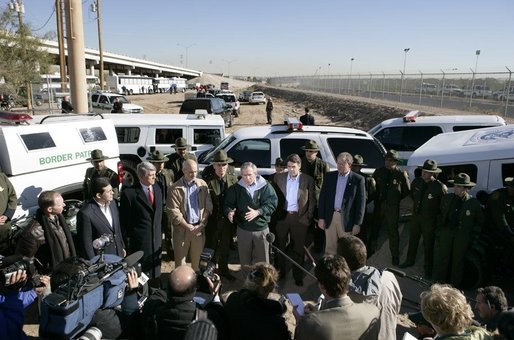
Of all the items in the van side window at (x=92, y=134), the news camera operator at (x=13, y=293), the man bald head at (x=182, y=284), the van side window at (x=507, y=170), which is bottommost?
the news camera operator at (x=13, y=293)

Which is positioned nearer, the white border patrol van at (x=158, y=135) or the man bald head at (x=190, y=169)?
the man bald head at (x=190, y=169)

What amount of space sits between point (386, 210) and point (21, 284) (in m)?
5.17

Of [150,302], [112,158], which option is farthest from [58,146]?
[150,302]

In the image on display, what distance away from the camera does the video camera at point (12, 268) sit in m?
3.11

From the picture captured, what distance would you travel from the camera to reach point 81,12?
15.4m

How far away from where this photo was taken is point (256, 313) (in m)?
2.75

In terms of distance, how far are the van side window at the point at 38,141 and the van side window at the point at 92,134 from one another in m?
0.68

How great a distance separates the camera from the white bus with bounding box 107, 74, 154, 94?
55750mm

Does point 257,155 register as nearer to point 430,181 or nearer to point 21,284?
point 430,181

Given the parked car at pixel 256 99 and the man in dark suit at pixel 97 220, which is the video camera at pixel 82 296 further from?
the parked car at pixel 256 99

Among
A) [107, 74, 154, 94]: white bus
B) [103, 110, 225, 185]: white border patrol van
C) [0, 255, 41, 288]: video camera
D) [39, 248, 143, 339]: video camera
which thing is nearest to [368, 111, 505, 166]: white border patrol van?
[103, 110, 225, 185]: white border patrol van

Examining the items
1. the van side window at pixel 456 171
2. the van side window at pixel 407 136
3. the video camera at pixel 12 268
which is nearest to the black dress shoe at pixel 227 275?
the video camera at pixel 12 268

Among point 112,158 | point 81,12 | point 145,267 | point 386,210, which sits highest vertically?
point 81,12

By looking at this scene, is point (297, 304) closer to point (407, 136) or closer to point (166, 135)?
point (166, 135)
